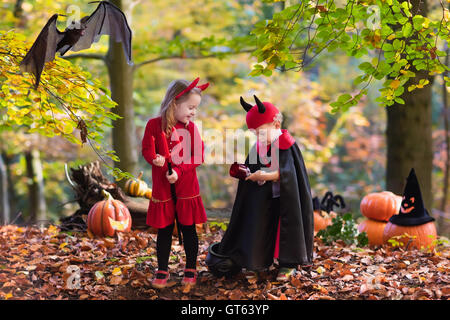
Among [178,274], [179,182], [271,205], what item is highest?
[179,182]

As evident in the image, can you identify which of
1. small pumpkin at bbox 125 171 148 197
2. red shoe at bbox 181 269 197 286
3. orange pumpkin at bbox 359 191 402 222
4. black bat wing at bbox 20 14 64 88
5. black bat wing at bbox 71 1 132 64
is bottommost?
red shoe at bbox 181 269 197 286

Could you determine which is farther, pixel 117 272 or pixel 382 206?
pixel 382 206

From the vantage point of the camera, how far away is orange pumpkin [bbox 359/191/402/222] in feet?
18.0

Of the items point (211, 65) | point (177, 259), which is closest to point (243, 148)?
point (211, 65)

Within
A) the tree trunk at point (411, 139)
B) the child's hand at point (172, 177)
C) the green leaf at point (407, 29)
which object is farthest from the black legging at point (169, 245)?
the tree trunk at point (411, 139)

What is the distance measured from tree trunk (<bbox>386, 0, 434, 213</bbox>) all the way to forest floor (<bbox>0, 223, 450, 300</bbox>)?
1507mm

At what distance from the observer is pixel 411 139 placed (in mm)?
6137

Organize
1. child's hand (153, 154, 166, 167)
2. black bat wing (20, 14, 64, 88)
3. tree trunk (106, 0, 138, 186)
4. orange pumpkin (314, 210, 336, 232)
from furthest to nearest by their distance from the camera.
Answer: tree trunk (106, 0, 138, 186) < orange pumpkin (314, 210, 336, 232) < child's hand (153, 154, 166, 167) < black bat wing (20, 14, 64, 88)

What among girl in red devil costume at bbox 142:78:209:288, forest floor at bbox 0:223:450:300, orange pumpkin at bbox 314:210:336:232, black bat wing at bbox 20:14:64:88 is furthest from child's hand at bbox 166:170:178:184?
orange pumpkin at bbox 314:210:336:232

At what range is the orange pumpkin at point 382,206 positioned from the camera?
549 centimetres

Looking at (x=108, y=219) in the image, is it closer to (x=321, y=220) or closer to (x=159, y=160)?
(x=159, y=160)

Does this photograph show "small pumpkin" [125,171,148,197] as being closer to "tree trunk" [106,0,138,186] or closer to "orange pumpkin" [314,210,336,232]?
"tree trunk" [106,0,138,186]

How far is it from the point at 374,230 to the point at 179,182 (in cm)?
291

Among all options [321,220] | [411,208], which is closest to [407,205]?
[411,208]
